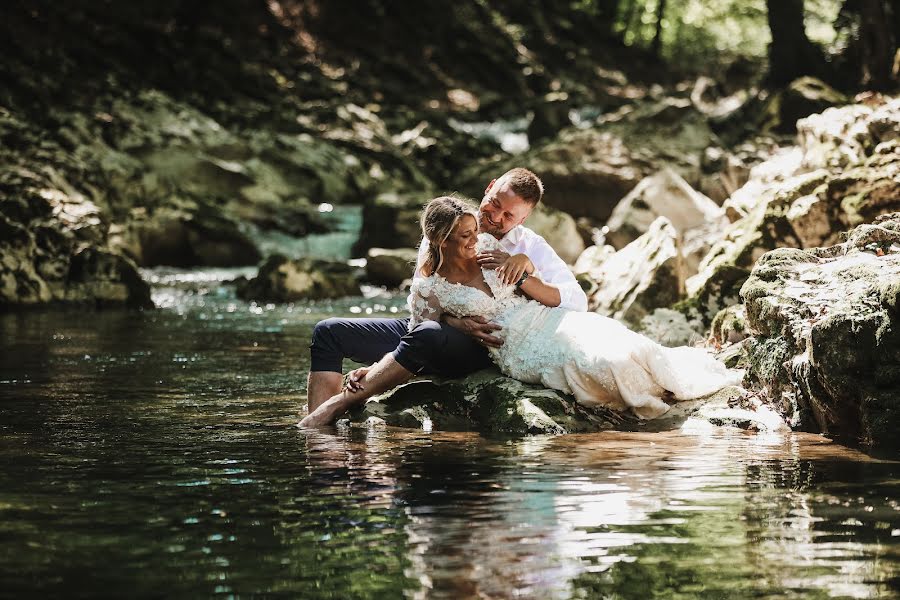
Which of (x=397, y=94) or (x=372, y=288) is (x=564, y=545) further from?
(x=397, y=94)

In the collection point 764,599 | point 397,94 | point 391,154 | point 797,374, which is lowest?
point 764,599

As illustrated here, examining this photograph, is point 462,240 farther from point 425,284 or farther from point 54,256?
point 54,256

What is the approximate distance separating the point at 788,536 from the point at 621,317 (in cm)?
719

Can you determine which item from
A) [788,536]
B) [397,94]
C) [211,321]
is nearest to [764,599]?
[788,536]

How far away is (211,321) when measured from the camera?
16.8 m

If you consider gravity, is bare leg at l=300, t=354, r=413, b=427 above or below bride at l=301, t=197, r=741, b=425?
below

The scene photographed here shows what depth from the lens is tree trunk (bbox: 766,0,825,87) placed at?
3222 centimetres

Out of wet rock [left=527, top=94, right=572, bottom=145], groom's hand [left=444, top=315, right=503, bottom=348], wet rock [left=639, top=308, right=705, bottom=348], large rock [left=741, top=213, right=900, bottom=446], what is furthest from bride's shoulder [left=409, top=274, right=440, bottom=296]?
wet rock [left=527, top=94, right=572, bottom=145]

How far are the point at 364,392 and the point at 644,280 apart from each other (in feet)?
16.6

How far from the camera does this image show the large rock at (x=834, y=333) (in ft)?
22.1

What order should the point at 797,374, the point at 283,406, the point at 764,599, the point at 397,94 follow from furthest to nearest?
the point at 397,94, the point at 283,406, the point at 797,374, the point at 764,599

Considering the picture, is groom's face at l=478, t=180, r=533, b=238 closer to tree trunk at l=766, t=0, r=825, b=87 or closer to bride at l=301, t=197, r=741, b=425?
bride at l=301, t=197, r=741, b=425

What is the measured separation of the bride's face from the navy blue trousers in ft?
1.64

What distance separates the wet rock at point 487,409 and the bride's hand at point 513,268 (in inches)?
29.9
